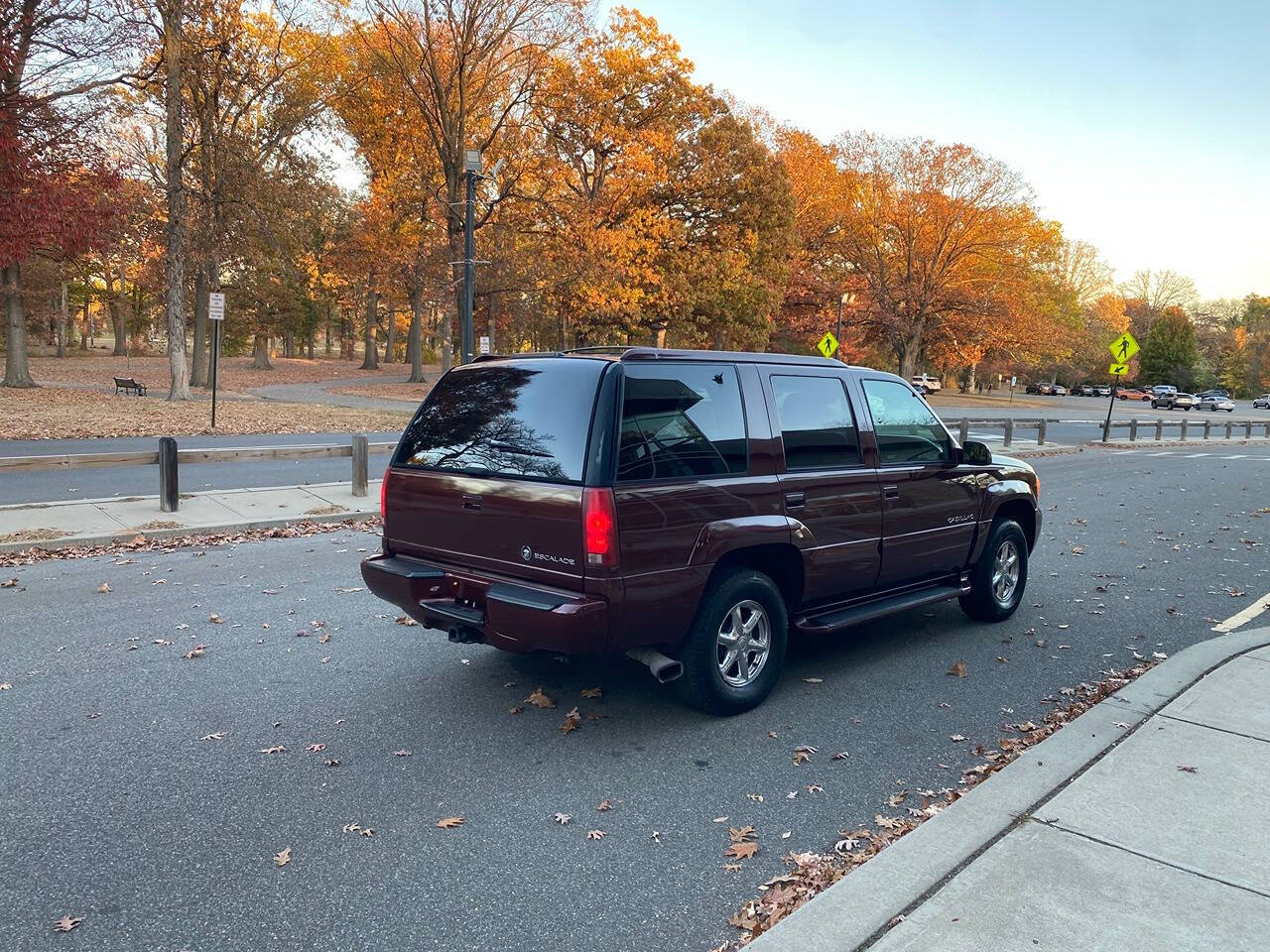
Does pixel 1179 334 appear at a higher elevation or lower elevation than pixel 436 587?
higher

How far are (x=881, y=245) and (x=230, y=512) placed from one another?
160 ft

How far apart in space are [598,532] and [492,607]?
2.31 feet

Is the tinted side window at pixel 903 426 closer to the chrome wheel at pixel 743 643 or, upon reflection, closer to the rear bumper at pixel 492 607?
the chrome wheel at pixel 743 643

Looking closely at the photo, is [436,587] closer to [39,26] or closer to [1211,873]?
[1211,873]

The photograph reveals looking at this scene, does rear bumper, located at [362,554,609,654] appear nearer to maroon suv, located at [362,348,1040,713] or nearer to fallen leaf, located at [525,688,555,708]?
maroon suv, located at [362,348,1040,713]

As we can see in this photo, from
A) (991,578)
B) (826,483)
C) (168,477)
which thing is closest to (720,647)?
(826,483)

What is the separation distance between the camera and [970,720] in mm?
4836

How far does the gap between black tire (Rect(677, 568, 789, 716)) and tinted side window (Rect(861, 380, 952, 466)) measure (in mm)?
1397

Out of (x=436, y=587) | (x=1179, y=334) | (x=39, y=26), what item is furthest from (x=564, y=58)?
(x=1179, y=334)

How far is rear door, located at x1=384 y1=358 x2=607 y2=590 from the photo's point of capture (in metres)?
4.20

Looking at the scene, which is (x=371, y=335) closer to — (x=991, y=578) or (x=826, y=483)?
(x=991, y=578)

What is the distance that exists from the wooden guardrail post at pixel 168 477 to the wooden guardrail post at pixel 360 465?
7.19ft

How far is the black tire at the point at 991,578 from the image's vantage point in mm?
6551

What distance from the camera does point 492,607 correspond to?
4297mm
